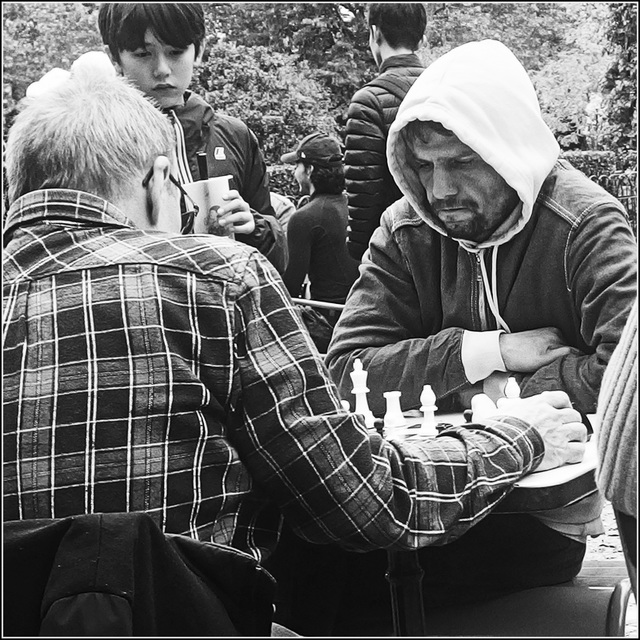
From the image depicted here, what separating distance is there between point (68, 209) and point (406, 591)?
0.96 meters

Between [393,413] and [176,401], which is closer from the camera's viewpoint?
[176,401]

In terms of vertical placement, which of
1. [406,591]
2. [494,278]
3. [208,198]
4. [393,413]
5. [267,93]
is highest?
[208,198]

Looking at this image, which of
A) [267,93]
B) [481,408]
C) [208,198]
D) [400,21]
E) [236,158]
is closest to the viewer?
[481,408]

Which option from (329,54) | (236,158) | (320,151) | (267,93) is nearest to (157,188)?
(236,158)

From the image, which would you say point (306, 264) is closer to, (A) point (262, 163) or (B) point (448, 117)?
(A) point (262, 163)

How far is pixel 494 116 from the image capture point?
2.53m

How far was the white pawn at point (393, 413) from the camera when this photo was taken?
2.44 metres

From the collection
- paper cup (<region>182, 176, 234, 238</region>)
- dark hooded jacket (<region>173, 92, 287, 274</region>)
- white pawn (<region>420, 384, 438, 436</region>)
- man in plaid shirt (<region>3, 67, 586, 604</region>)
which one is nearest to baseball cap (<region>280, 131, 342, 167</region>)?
dark hooded jacket (<region>173, 92, 287, 274</region>)

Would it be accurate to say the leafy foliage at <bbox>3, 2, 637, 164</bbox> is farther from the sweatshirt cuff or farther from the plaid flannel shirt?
the plaid flannel shirt

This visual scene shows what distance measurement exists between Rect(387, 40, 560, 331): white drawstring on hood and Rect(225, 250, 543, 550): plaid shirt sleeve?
84 cm

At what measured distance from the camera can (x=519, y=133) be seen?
8.36ft

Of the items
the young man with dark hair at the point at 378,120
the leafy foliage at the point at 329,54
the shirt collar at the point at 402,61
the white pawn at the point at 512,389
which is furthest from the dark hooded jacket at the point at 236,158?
the leafy foliage at the point at 329,54

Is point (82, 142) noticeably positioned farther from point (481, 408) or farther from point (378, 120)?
point (378, 120)

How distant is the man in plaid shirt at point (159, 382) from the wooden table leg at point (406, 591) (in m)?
0.18
